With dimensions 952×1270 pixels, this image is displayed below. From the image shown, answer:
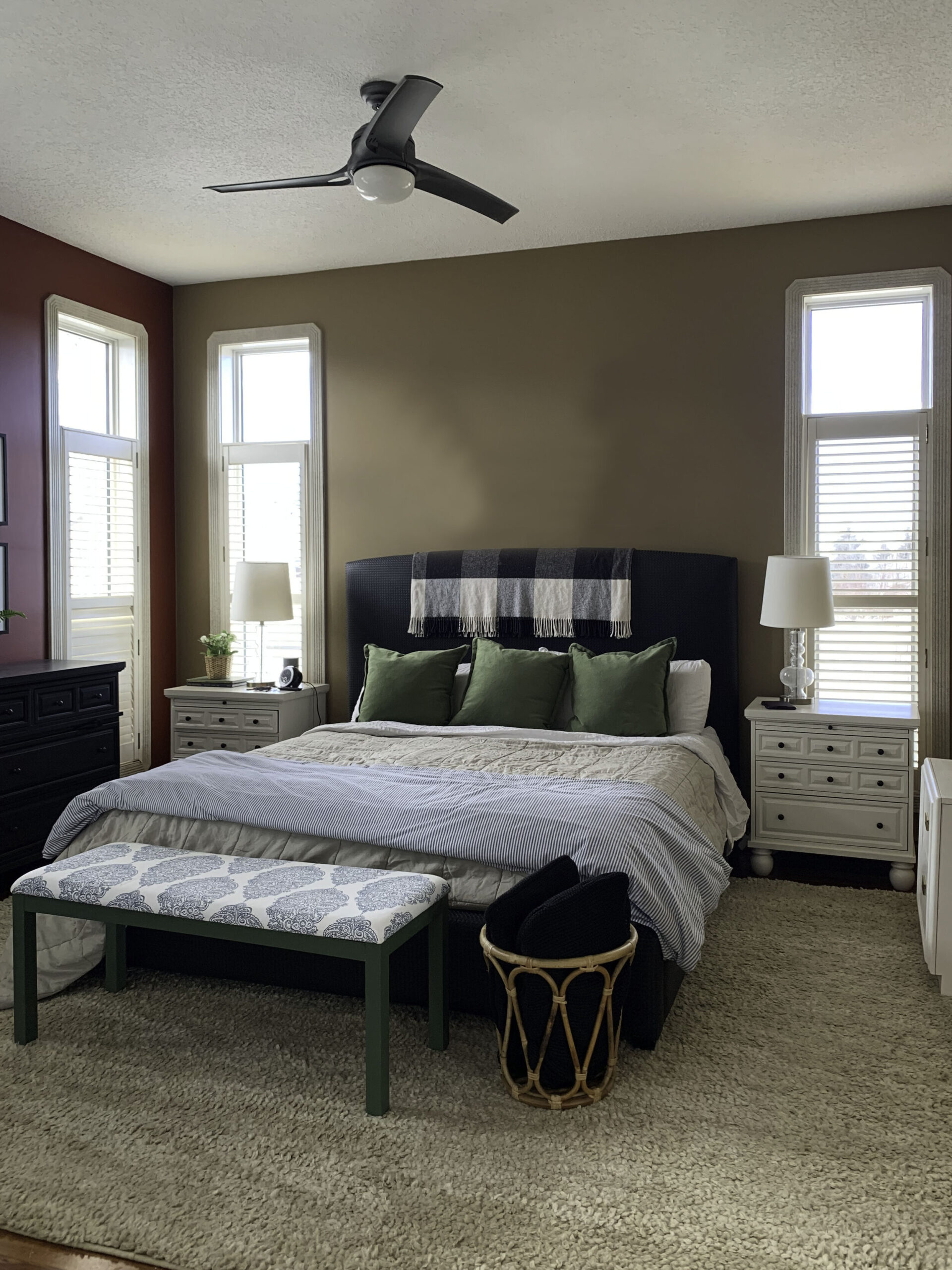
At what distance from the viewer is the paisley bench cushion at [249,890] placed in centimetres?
234

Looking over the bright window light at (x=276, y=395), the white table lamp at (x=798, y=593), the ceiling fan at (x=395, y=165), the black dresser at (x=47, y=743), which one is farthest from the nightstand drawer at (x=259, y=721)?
the ceiling fan at (x=395, y=165)

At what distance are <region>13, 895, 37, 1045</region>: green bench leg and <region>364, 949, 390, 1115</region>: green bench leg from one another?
101cm

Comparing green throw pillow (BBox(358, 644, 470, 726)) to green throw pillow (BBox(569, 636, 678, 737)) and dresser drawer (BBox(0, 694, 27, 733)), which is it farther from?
dresser drawer (BBox(0, 694, 27, 733))

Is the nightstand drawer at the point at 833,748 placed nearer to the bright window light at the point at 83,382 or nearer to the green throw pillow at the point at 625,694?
the green throw pillow at the point at 625,694

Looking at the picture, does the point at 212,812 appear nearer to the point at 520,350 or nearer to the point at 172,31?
the point at 172,31

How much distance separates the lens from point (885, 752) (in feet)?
13.3

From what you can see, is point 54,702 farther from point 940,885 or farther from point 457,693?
point 940,885

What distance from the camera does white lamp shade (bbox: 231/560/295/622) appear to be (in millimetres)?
5066

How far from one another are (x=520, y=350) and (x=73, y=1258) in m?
4.23

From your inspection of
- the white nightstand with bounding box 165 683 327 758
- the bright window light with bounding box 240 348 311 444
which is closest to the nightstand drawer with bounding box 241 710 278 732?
the white nightstand with bounding box 165 683 327 758

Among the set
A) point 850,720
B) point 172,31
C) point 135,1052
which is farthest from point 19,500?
point 850,720

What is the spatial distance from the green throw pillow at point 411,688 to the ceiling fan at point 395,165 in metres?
2.00

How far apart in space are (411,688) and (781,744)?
166 cm

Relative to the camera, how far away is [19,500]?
15.2 feet
